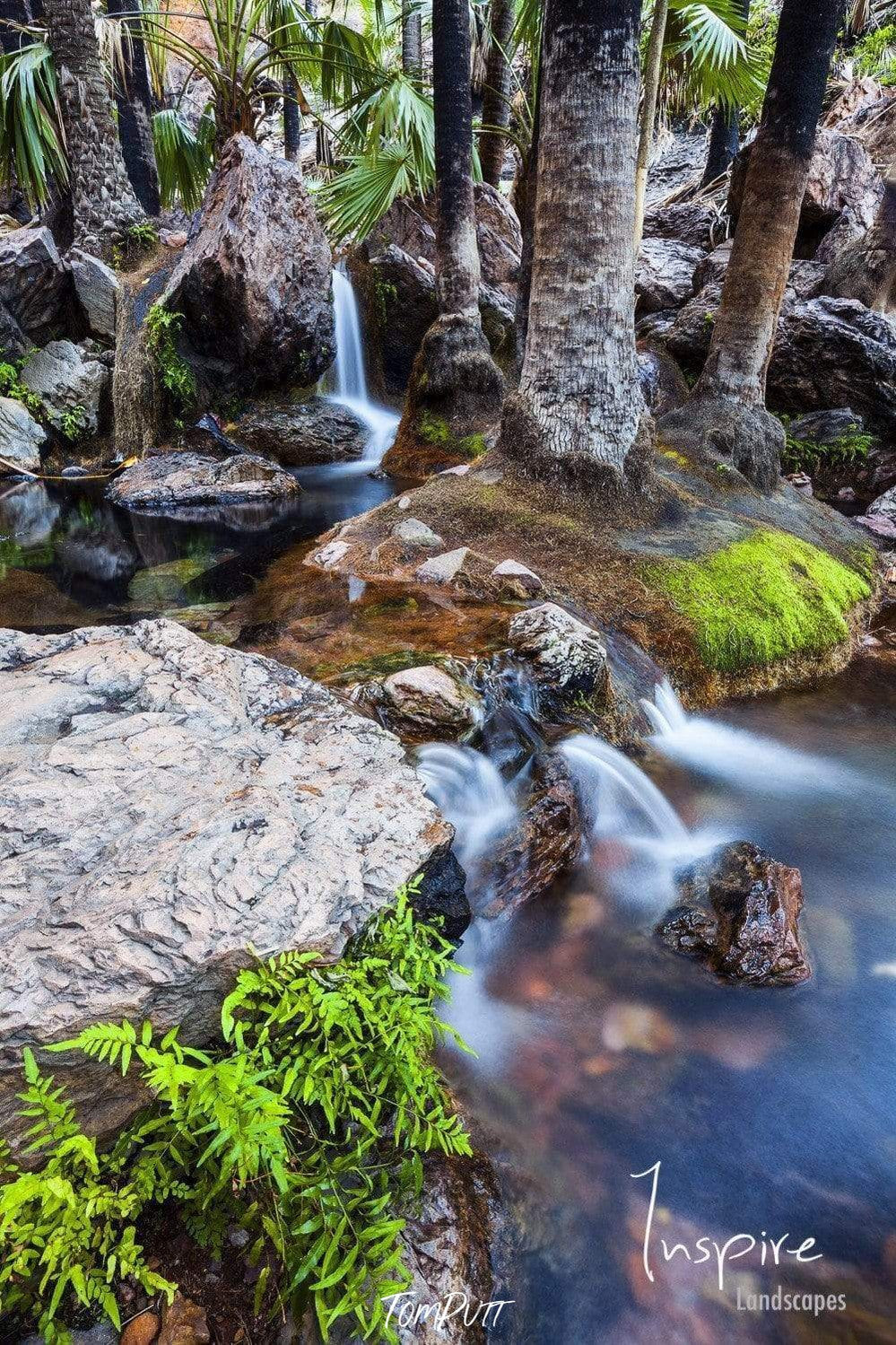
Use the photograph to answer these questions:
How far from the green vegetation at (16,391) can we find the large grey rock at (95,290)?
4.50ft

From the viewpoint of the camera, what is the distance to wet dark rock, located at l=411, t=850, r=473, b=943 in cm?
209

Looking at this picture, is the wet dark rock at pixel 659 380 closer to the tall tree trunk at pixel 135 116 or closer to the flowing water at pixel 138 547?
the flowing water at pixel 138 547

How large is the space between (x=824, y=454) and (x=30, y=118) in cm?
1045

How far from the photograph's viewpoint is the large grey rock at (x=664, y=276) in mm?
10586

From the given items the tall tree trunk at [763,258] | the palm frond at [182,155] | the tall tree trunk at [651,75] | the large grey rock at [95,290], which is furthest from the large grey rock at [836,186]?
the large grey rock at [95,290]

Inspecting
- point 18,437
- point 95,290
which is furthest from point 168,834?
point 95,290

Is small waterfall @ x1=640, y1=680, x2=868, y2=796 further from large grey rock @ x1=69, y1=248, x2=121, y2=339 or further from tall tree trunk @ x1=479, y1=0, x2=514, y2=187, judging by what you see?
large grey rock @ x1=69, y1=248, x2=121, y2=339

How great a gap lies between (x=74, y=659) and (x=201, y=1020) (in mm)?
1441

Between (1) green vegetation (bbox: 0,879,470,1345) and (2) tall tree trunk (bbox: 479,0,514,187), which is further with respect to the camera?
(2) tall tree trunk (bbox: 479,0,514,187)

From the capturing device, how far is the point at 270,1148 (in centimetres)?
130

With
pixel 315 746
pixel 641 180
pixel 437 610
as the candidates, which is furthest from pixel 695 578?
pixel 641 180

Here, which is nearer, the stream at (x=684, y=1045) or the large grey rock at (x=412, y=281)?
the stream at (x=684, y=1045)

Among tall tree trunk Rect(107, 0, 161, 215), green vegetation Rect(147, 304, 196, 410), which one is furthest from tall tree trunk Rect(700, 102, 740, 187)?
green vegetation Rect(147, 304, 196, 410)

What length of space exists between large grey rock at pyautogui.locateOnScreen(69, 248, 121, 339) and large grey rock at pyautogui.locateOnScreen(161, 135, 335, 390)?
44.6 inches
